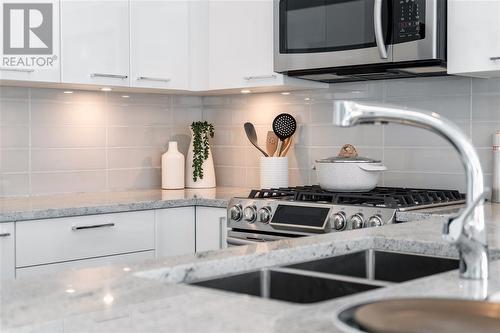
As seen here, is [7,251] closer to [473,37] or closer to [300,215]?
[300,215]

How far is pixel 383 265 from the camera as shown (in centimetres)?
194

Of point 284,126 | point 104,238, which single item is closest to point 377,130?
point 284,126

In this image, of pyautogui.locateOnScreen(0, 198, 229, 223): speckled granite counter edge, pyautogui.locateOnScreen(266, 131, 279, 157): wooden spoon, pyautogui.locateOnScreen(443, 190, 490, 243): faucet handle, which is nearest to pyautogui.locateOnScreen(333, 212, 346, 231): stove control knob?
pyautogui.locateOnScreen(0, 198, 229, 223): speckled granite counter edge

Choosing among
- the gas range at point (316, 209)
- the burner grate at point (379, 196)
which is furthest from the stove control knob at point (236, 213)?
the burner grate at point (379, 196)

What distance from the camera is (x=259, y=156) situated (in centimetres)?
428

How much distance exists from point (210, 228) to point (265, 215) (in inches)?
17.3

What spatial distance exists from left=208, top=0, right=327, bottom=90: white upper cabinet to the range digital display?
76 cm

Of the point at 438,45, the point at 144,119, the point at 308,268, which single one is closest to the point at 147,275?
the point at 308,268

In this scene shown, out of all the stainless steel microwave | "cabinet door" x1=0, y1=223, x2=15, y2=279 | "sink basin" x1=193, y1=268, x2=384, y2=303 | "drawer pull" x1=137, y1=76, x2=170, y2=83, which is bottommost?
"cabinet door" x1=0, y1=223, x2=15, y2=279

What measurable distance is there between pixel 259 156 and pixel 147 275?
2.82 metres

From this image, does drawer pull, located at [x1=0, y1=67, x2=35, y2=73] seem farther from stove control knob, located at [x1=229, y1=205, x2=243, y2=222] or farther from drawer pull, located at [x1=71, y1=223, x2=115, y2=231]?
stove control knob, located at [x1=229, y1=205, x2=243, y2=222]

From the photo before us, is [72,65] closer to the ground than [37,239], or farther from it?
farther from it

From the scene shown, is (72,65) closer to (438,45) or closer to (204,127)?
(204,127)

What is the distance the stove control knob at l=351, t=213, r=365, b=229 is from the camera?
2.96m
